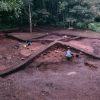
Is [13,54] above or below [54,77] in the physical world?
above

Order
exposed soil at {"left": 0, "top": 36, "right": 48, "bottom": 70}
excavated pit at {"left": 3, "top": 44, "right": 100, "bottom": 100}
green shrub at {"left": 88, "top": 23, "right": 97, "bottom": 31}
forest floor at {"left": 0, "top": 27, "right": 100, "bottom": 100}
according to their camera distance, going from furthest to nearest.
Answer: green shrub at {"left": 88, "top": 23, "right": 97, "bottom": 31}, exposed soil at {"left": 0, "top": 36, "right": 48, "bottom": 70}, excavated pit at {"left": 3, "top": 44, "right": 100, "bottom": 100}, forest floor at {"left": 0, "top": 27, "right": 100, "bottom": 100}

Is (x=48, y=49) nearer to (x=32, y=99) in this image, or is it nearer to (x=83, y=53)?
(x=83, y=53)

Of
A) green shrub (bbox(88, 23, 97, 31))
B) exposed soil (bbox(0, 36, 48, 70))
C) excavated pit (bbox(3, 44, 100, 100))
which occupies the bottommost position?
excavated pit (bbox(3, 44, 100, 100))

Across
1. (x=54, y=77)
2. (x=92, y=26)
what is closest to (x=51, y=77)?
(x=54, y=77)

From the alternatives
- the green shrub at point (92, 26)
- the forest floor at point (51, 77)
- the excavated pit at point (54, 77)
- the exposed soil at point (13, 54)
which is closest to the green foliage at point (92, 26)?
the green shrub at point (92, 26)

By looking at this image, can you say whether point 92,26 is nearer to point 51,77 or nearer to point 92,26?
point 92,26

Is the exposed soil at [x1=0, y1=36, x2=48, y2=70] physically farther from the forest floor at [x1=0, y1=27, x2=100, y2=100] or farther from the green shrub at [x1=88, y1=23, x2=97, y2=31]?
the green shrub at [x1=88, y1=23, x2=97, y2=31]

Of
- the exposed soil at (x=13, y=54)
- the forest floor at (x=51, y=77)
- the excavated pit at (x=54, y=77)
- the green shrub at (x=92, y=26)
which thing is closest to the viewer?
the forest floor at (x=51, y=77)

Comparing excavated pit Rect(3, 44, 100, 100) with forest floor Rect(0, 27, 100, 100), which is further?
excavated pit Rect(3, 44, 100, 100)

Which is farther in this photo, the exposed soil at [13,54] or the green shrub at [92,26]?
the green shrub at [92,26]

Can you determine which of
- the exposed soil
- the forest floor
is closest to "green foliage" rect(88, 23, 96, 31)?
the forest floor

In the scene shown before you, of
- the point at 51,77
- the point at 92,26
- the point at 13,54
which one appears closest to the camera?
the point at 51,77

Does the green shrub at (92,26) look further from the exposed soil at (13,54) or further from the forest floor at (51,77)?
the exposed soil at (13,54)

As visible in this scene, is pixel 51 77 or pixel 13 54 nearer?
pixel 51 77
